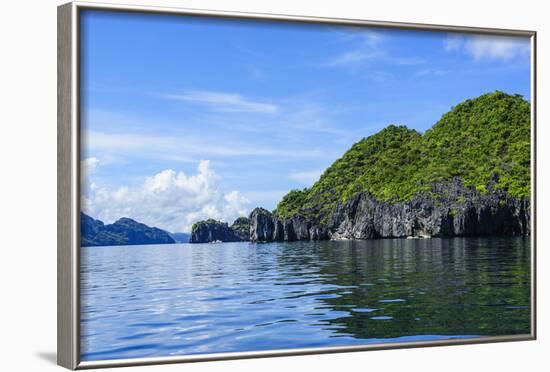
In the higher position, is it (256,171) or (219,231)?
(256,171)

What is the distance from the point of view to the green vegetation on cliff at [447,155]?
1103cm

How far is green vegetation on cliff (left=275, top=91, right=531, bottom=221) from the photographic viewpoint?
1103 cm

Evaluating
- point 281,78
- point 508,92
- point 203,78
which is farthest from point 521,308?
point 203,78

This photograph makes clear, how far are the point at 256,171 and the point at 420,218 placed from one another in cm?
556

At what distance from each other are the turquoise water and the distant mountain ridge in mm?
93

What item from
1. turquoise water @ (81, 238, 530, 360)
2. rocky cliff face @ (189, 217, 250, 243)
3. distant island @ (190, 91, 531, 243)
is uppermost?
distant island @ (190, 91, 531, 243)

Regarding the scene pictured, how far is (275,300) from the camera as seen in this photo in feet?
30.0

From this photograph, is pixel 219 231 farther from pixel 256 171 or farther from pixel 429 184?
pixel 429 184

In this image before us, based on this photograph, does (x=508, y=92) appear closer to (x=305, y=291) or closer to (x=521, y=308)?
(x=521, y=308)

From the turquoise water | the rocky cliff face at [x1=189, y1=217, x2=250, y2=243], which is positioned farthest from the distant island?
the turquoise water

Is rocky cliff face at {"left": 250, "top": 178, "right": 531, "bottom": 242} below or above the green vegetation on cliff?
below

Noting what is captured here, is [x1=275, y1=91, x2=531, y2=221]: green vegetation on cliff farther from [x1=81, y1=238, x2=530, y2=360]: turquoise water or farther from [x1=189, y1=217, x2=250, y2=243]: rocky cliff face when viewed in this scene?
[x1=81, y1=238, x2=530, y2=360]: turquoise water

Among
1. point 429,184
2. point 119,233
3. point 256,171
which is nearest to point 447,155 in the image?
point 429,184

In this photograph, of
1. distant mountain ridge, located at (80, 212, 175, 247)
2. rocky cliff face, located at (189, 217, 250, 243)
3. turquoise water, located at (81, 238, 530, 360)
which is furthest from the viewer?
rocky cliff face, located at (189, 217, 250, 243)
